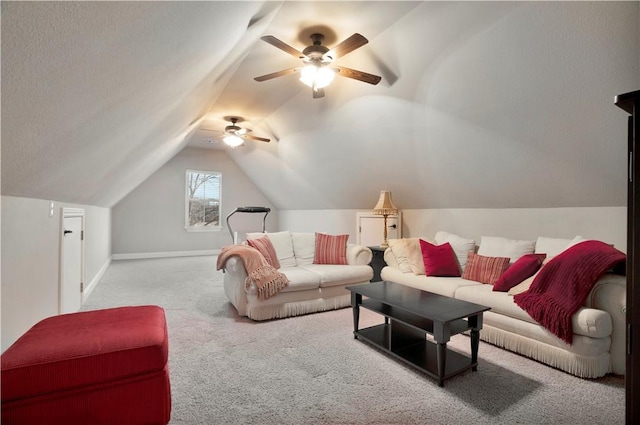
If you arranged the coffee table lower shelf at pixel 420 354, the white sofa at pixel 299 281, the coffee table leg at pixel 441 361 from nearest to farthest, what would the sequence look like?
1. the coffee table leg at pixel 441 361
2. the coffee table lower shelf at pixel 420 354
3. the white sofa at pixel 299 281

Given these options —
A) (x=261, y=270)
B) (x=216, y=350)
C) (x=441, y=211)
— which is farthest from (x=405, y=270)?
(x=216, y=350)

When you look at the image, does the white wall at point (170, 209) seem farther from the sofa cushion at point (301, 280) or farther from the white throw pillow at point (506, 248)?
the white throw pillow at point (506, 248)

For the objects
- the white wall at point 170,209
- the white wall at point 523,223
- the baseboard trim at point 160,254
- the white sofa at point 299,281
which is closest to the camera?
the white wall at point 523,223

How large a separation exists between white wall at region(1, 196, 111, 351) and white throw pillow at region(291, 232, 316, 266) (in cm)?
254

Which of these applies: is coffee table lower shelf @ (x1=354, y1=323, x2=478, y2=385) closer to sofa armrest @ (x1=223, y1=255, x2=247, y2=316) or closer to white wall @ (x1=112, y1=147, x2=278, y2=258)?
sofa armrest @ (x1=223, y1=255, x2=247, y2=316)

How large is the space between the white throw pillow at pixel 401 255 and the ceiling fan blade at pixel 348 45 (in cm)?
245

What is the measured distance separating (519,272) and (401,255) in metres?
1.43

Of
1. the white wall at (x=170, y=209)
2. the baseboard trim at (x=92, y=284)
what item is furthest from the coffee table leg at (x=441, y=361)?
the white wall at (x=170, y=209)

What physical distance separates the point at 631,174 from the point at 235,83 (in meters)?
3.82

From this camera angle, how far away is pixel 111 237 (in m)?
7.35

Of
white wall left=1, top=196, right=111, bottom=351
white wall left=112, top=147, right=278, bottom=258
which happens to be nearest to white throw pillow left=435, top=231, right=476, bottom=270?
white wall left=1, top=196, right=111, bottom=351

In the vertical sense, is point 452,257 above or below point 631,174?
below

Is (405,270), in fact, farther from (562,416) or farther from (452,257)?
(562,416)

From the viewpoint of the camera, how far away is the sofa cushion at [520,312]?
7.02 ft
